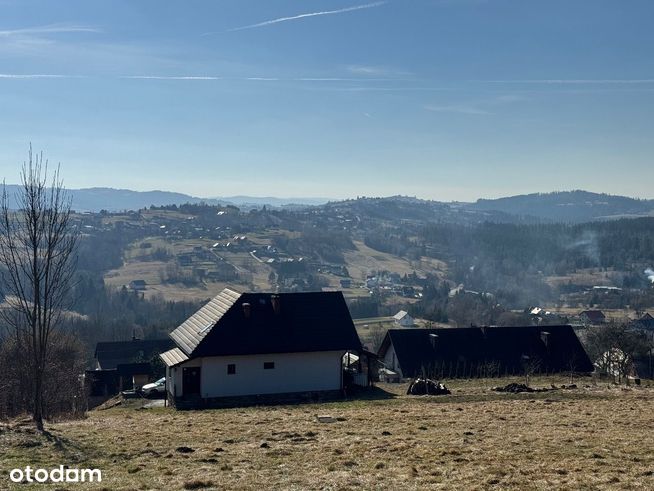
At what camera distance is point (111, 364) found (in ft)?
227

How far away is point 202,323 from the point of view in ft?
107

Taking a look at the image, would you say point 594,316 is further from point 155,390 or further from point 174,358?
point 174,358

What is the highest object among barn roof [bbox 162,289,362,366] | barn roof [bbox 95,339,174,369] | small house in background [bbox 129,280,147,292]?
small house in background [bbox 129,280,147,292]

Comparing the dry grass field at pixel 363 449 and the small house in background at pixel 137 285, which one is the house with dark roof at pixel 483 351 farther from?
the small house in background at pixel 137 285

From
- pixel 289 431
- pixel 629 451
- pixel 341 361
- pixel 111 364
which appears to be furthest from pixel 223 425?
pixel 111 364

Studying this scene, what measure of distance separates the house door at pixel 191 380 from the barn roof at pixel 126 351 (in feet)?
131

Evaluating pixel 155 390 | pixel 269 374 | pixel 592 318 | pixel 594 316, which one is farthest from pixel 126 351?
pixel 594 316

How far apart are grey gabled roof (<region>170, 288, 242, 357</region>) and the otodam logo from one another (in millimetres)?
16490

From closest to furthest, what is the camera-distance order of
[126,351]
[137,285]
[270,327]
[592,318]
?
[270,327] → [126,351] → [592,318] → [137,285]

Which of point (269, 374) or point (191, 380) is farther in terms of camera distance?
point (269, 374)

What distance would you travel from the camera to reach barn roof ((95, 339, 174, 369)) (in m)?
68.9

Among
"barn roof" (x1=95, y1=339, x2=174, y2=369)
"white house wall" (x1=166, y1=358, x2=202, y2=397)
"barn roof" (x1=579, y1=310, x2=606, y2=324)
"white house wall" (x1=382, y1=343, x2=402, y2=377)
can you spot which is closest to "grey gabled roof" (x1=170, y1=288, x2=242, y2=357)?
"white house wall" (x1=166, y1=358, x2=202, y2=397)

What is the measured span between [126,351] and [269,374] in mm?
46219

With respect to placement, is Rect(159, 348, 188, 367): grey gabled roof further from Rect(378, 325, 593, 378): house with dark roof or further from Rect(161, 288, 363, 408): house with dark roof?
Rect(378, 325, 593, 378): house with dark roof
